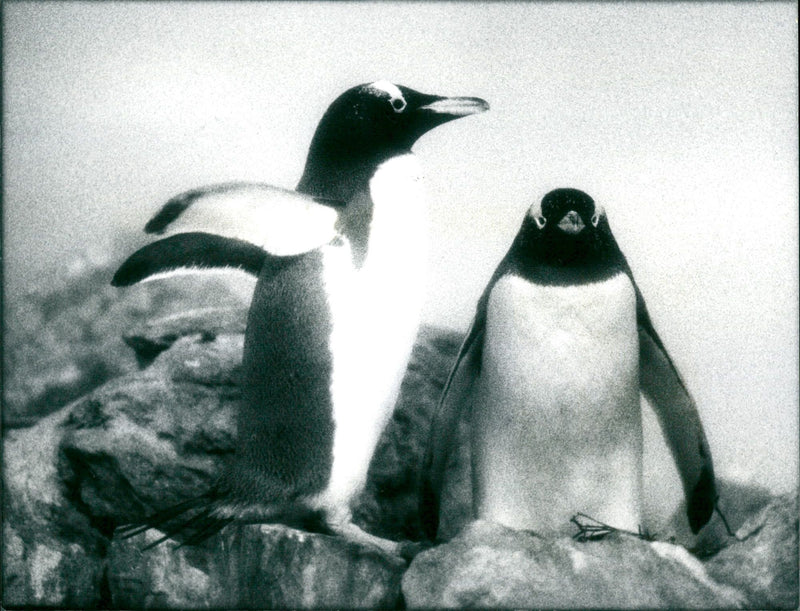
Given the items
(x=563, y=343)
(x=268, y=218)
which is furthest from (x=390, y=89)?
(x=563, y=343)

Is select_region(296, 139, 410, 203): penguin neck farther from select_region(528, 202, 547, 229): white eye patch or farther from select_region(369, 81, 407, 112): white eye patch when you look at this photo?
select_region(528, 202, 547, 229): white eye patch

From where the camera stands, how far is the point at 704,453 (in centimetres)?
208

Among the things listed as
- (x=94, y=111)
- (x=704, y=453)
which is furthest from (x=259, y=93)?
(x=704, y=453)

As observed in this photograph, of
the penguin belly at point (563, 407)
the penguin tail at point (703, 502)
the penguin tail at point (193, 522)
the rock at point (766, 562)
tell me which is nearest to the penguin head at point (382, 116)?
the penguin belly at point (563, 407)

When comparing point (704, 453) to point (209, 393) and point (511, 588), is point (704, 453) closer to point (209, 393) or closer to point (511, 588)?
point (511, 588)

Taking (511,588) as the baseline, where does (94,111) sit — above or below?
above

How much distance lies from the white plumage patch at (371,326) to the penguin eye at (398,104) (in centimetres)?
18

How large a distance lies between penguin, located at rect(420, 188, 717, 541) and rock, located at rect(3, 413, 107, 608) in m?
0.93

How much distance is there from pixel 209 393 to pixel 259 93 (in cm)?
82

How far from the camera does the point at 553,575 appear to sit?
5.36ft

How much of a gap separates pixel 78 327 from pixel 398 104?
1523 millimetres

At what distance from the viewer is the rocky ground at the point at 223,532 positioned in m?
1.65

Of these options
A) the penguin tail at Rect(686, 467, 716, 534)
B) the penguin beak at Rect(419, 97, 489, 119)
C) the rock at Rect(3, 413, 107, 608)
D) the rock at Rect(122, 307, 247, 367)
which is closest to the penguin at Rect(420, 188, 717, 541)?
the penguin tail at Rect(686, 467, 716, 534)

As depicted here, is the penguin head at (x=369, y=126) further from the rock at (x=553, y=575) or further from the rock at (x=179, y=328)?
the rock at (x=553, y=575)
